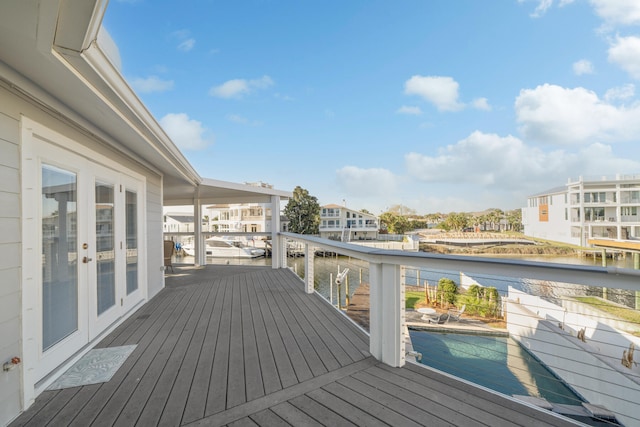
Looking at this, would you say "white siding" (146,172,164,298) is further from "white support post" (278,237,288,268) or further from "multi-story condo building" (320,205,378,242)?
"multi-story condo building" (320,205,378,242)

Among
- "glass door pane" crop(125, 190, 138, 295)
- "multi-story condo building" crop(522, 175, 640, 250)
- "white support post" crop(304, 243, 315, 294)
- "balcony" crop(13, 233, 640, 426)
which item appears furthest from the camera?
"multi-story condo building" crop(522, 175, 640, 250)

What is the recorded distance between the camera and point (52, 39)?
1.27 m

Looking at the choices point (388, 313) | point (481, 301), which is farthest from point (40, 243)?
point (481, 301)

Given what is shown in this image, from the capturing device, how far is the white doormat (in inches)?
80.1

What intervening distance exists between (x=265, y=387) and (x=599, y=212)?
130 feet

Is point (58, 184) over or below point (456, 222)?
over

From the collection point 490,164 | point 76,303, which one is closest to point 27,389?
point 76,303

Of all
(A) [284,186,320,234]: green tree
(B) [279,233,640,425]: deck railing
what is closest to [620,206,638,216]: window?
(B) [279,233,640,425]: deck railing

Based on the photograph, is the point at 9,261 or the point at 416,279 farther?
the point at 416,279

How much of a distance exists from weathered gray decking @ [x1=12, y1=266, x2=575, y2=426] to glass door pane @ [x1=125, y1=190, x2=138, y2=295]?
771mm

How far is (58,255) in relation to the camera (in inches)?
87.8

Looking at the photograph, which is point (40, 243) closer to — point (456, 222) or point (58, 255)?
point (58, 255)

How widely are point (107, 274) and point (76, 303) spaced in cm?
67

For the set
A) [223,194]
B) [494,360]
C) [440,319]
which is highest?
[223,194]
